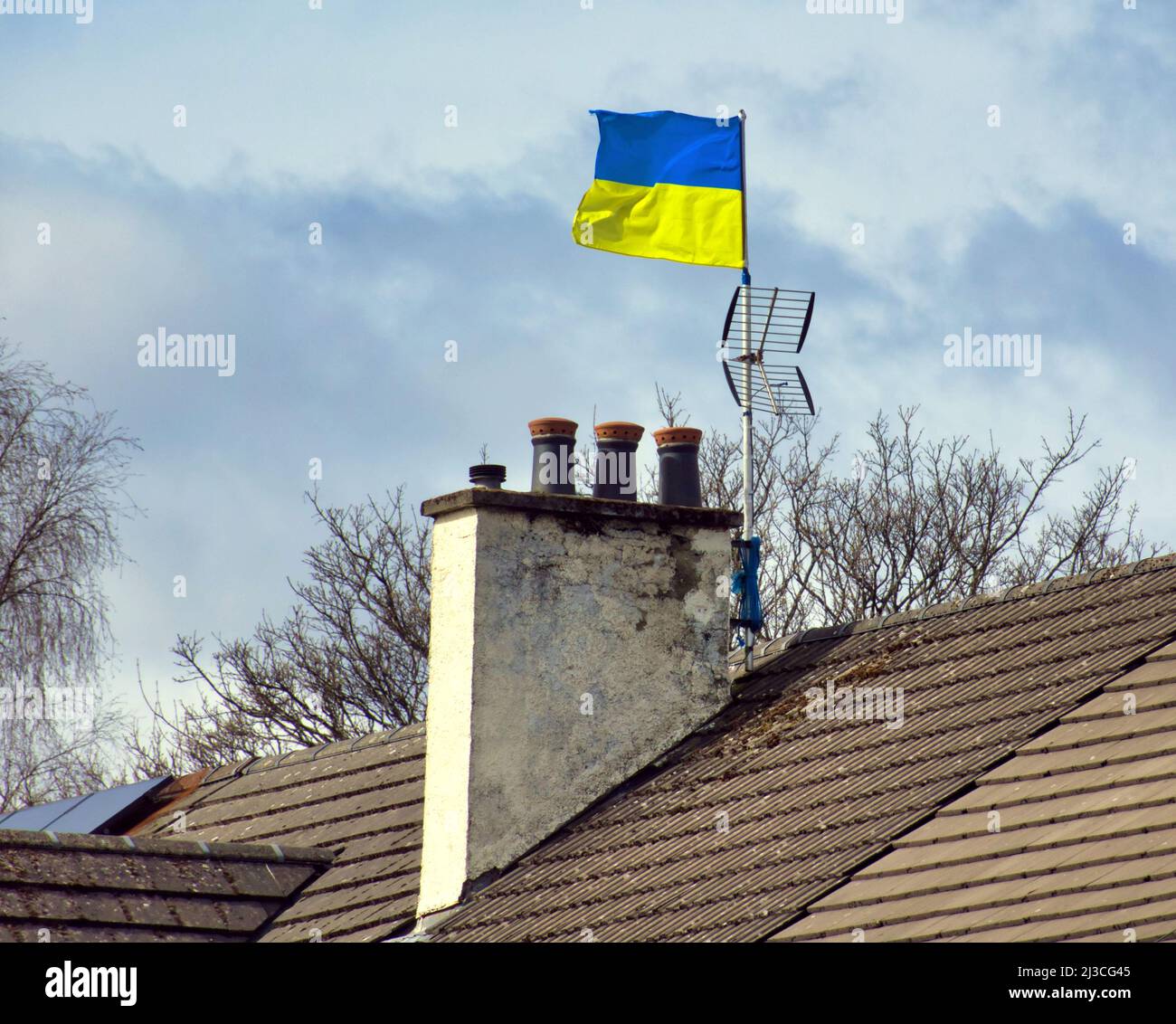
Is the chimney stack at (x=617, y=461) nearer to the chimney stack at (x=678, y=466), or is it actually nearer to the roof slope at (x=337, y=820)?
the chimney stack at (x=678, y=466)

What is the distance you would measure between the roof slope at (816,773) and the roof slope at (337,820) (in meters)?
0.84

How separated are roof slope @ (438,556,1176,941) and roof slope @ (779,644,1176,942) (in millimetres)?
171

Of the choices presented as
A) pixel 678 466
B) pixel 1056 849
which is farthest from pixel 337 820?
pixel 1056 849

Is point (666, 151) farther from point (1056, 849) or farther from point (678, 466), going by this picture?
point (1056, 849)

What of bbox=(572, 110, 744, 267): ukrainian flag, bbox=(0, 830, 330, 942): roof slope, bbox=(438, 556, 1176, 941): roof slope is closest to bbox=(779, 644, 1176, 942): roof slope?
bbox=(438, 556, 1176, 941): roof slope

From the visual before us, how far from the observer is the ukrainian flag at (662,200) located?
11617 mm

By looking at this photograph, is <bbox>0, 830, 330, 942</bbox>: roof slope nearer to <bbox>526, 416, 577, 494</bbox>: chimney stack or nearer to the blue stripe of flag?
<bbox>526, 416, 577, 494</bbox>: chimney stack

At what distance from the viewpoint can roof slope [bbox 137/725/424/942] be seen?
33.1ft

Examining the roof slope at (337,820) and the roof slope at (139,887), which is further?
the roof slope at (337,820)

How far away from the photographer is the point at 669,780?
9.92 metres

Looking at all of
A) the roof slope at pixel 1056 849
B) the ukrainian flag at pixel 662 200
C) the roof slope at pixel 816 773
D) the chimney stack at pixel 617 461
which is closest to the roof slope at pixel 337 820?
the roof slope at pixel 816 773
